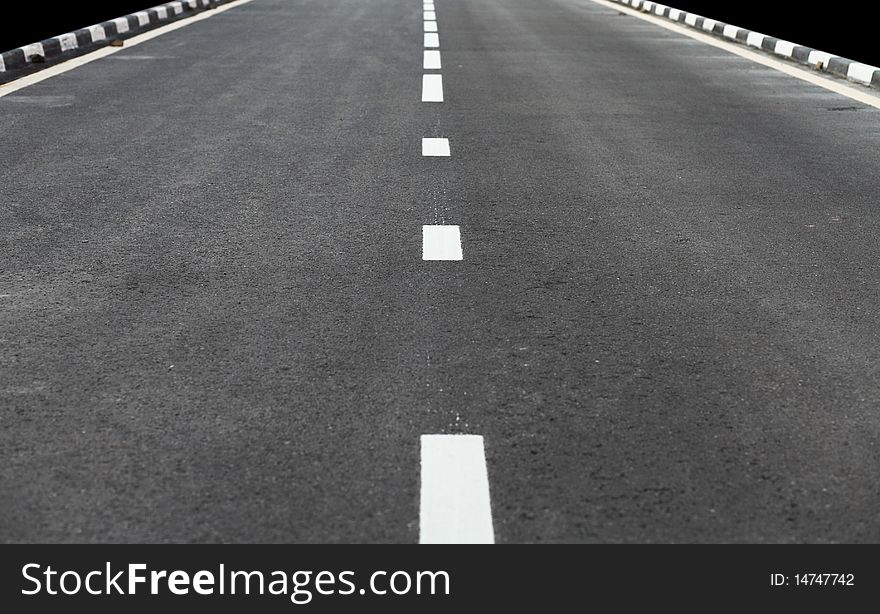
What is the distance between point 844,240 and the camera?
5.25 meters

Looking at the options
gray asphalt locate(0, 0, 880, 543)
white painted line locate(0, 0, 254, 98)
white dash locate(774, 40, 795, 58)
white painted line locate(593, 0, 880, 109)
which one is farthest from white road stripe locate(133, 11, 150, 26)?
white dash locate(774, 40, 795, 58)

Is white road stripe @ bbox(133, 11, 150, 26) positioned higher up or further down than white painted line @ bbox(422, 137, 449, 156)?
further down

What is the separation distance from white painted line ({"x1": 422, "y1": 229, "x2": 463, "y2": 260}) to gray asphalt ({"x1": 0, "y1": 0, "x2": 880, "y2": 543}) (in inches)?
3.0

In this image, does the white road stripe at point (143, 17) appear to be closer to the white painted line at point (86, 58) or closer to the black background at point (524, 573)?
the white painted line at point (86, 58)

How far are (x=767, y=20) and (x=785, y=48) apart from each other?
4596mm

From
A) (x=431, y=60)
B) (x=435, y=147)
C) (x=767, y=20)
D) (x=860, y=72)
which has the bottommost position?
(x=767, y=20)

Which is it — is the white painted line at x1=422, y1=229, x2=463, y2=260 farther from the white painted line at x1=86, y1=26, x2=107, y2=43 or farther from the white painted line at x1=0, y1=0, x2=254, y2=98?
the white painted line at x1=86, y1=26, x2=107, y2=43

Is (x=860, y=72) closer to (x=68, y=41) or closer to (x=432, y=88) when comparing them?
(x=432, y=88)

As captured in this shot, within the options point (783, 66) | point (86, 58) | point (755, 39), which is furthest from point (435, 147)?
point (755, 39)

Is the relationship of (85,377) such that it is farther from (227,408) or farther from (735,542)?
(735,542)

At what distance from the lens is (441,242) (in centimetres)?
509

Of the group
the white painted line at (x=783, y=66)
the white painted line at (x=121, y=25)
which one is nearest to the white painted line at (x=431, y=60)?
the white painted line at (x=783, y=66)

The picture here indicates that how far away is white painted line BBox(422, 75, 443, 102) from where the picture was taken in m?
9.59

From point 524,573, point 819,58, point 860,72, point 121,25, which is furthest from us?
point 121,25
